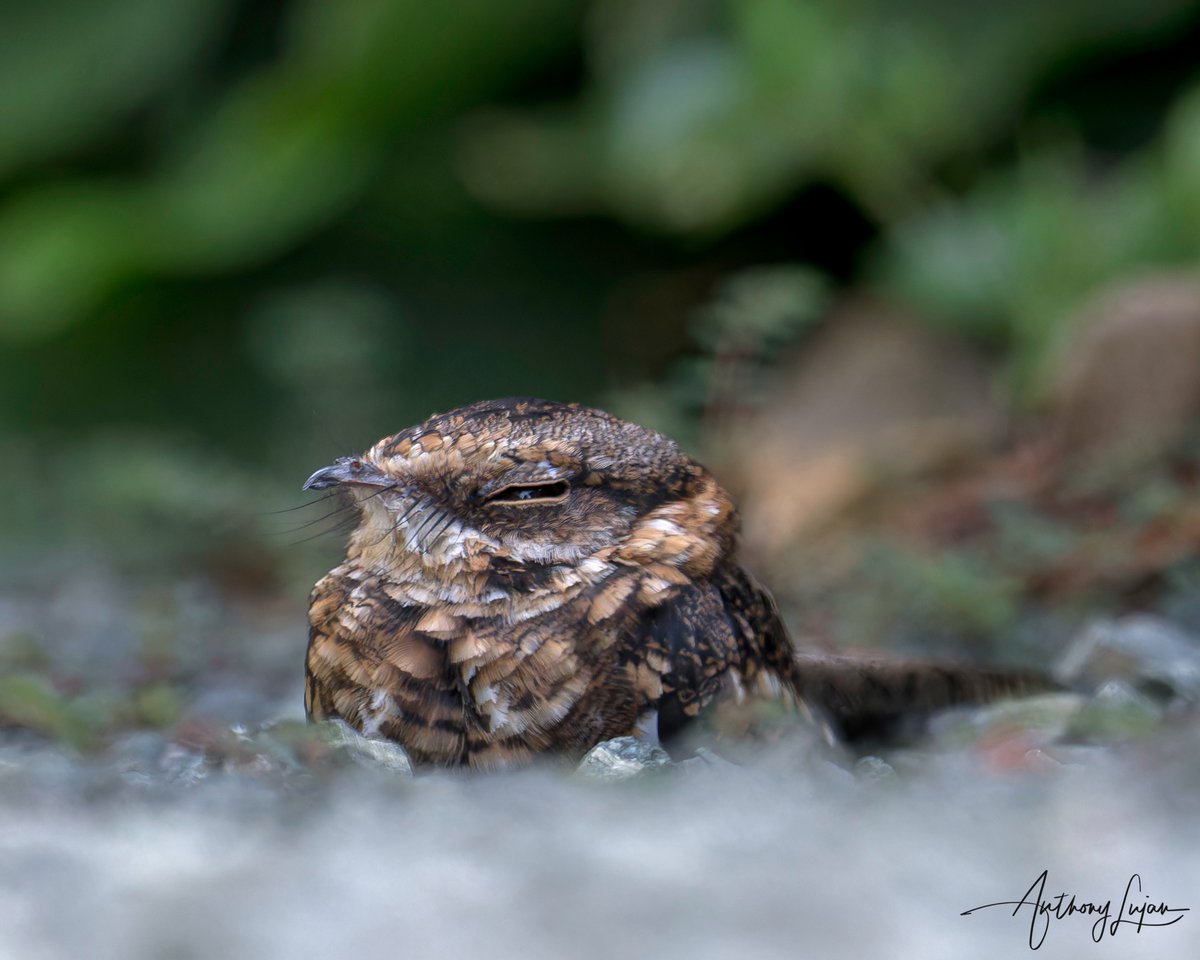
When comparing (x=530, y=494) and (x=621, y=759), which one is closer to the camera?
(x=621, y=759)

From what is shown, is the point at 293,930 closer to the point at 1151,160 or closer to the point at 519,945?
the point at 519,945

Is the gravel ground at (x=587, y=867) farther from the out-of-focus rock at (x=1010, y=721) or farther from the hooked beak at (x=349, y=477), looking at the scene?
the hooked beak at (x=349, y=477)

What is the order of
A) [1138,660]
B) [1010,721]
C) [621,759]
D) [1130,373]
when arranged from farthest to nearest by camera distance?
[1130,373]
[1138,660]
[1010,721]
[621,759]

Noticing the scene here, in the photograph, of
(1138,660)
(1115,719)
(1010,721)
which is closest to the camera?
(1115,719)

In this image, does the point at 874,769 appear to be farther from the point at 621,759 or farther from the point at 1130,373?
the point at 1130,373

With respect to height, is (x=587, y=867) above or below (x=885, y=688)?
below
